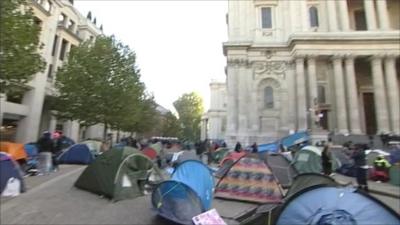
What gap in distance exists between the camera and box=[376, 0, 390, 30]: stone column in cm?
3850

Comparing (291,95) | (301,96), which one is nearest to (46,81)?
(291,95)

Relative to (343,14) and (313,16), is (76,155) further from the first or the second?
(343,14)

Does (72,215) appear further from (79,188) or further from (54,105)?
(54,105)

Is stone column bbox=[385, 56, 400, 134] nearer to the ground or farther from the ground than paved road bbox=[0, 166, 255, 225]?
farther from the ground

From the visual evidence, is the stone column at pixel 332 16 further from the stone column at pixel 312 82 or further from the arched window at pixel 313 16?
the stone column at pixel 312 82

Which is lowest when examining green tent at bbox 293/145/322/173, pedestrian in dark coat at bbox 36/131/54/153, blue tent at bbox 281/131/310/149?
green tent at bbox 293/145/322/173

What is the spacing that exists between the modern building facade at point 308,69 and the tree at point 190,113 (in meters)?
46.9

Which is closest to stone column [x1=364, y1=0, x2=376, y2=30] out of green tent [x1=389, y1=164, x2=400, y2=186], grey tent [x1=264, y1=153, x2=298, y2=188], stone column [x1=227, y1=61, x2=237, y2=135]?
stone column [x1=227, y1=61, x2=237, y2=135]

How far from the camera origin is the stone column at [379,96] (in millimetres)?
34906

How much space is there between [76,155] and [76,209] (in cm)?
1086

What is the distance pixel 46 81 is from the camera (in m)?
32.2

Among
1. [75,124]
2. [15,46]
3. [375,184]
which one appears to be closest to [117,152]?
[15,46]

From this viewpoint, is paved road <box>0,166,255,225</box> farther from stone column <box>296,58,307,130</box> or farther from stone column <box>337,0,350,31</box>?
stone column <box>337,0,350,31</box>

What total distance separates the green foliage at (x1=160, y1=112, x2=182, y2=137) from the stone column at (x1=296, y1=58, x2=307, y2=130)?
48.4m
